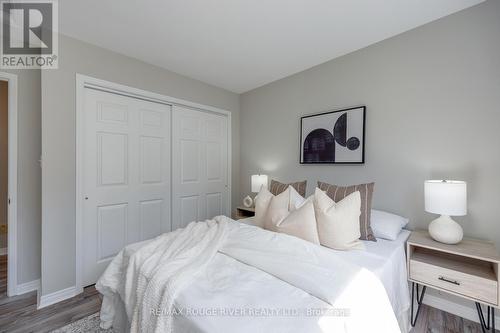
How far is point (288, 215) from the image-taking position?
1821mm

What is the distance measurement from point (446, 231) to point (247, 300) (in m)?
1.58

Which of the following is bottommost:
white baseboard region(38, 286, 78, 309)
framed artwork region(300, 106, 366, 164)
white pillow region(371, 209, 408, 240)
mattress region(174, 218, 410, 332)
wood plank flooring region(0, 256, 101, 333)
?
wood plank flooring region(0, 256, 101, 333)

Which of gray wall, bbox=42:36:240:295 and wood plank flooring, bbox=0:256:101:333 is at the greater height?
gray wall, bbox=42:36:240:295

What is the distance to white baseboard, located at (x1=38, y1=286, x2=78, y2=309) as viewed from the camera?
197 centimetres

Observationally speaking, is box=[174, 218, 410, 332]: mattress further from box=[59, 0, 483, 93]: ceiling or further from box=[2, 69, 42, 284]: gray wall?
box=[2, 69, 42, 284]: gray wall

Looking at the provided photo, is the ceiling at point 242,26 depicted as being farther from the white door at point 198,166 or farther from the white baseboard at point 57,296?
the white baseboard at point 57,296

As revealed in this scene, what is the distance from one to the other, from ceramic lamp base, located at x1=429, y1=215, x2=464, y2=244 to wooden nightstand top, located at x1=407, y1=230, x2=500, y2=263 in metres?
0.04

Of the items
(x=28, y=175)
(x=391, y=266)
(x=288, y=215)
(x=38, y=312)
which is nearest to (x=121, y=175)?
(x=28, y=175)

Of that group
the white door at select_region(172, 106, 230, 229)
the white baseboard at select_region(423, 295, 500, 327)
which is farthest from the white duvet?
the white door at select_region(172, 106, 230, 229)

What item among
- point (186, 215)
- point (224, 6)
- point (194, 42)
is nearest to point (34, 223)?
point (186, 215)

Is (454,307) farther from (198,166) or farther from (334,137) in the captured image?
(198,166)

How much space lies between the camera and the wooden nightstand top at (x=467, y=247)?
4.66 feet

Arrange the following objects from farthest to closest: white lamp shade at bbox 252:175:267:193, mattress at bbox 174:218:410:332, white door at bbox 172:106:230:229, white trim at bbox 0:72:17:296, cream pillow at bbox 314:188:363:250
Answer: white lamp shade at bbox 252:175:267:193
white door at bbox 172:106:230:229
white trim at bbox 0:72:17:296
cream pillow at bbox 314:188:363:250
mattress at bbox 174:218:410:332

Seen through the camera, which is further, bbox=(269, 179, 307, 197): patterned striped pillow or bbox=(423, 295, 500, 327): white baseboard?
bbox=(269, 179, 307, 197): patterned striped pillow
